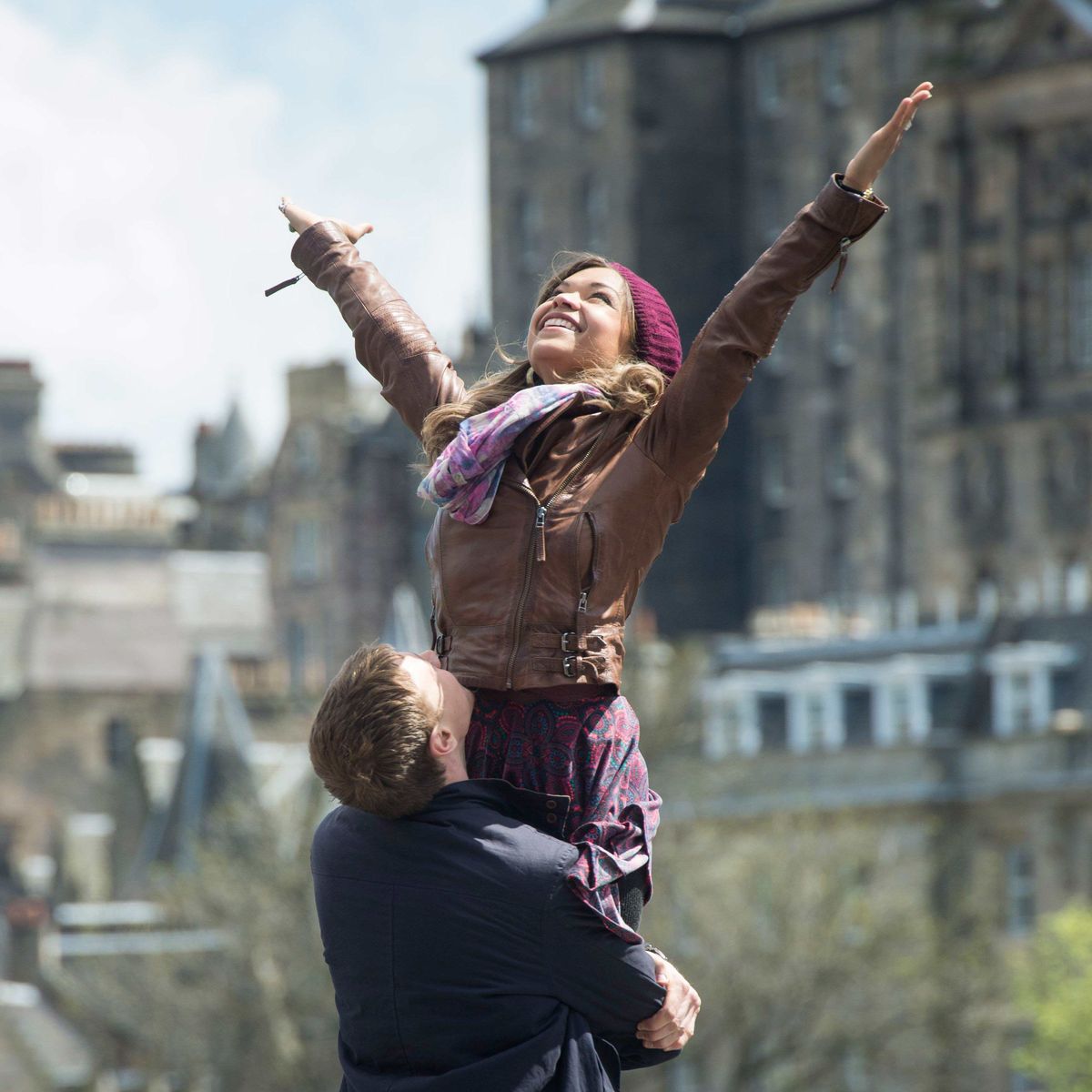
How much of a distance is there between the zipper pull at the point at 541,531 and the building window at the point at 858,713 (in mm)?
61676

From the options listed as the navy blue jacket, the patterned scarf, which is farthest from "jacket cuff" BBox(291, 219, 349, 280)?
the navy blue jacket

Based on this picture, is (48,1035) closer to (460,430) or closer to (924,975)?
(924,975)

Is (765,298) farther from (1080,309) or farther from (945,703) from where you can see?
(1080,309)

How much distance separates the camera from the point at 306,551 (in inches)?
3844

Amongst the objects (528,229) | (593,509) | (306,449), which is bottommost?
(306,449)

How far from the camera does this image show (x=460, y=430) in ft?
31.0

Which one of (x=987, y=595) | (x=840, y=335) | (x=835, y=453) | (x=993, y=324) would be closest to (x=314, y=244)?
(x=987, y=595)

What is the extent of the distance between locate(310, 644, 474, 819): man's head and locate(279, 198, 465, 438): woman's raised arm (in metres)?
1.16

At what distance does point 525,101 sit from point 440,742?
8533 cm

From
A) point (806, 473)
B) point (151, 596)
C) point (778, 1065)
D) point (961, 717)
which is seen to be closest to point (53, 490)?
point (151, 596)

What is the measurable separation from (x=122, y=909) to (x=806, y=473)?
76.8 ft

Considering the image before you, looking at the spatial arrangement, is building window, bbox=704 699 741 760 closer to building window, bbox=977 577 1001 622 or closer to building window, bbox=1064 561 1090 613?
building window, bbox=1064 561 1090 613

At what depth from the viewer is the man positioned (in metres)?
8.98

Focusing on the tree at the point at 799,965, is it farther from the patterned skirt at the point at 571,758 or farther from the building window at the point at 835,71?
the patterned skirt at the point at 571,758
